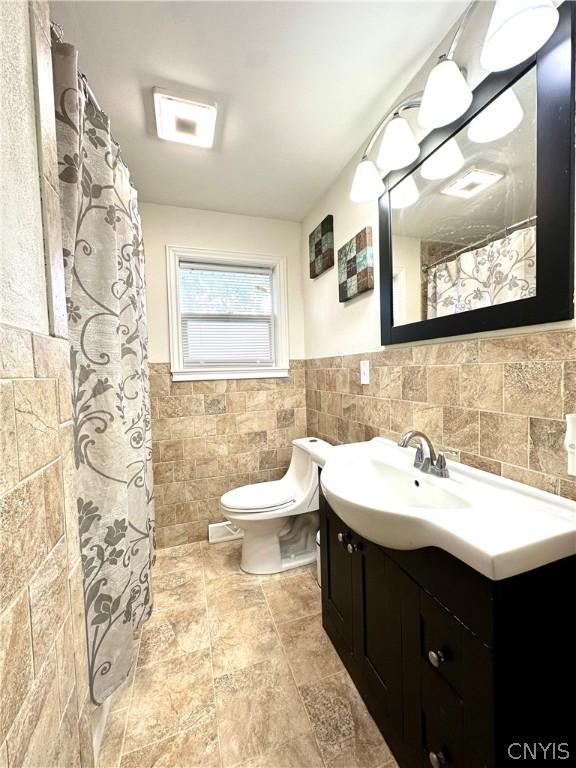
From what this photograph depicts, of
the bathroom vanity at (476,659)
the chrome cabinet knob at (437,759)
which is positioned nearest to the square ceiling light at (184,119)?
the bathroom vanity at (476,659)

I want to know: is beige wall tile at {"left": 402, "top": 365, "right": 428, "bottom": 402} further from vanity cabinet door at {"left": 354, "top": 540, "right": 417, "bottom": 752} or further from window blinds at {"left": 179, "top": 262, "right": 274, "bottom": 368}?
window blinds at {"left": 179, "top": 262, "right": 274, "bottom": 368}

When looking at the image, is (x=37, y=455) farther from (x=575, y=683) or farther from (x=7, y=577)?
(x=575, y=683)

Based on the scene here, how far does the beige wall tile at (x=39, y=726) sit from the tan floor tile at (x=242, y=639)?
92 cm

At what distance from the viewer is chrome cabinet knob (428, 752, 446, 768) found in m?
0.71

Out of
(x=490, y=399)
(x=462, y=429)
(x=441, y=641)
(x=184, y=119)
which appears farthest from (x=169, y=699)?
(x=184, y=119)

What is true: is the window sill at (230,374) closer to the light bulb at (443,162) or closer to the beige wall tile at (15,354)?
the light bulb at (443,162)

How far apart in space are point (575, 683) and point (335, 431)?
1.36 meters

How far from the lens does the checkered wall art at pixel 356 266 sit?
1.50m

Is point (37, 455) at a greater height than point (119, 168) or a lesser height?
lesser

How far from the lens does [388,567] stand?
2.91 ft

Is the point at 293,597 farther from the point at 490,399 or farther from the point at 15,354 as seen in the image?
the point at 15,354

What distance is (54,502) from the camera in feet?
1.88

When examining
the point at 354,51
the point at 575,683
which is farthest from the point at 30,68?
the point at 575,683

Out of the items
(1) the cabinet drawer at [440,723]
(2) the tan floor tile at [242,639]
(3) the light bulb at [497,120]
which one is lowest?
(2) the tan floor tile at [242,639]
